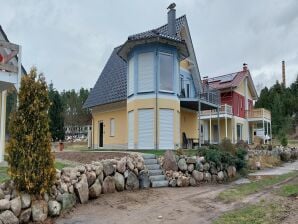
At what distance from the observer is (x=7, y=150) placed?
797 centimetres

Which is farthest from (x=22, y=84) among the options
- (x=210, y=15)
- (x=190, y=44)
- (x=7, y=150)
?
(x=190, y=44)

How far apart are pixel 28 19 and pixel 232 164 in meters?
12.7

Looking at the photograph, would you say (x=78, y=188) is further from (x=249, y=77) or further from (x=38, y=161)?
(x=249, y=77)

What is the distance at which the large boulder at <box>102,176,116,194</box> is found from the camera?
414 inches

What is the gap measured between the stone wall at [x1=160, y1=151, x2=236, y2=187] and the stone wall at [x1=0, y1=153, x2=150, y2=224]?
1257mm

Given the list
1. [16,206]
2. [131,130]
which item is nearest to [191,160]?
[131,130]

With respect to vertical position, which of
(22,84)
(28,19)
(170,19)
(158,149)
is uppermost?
(170,19)

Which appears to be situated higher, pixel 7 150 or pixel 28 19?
pixel 28 19

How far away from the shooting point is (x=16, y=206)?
7.35 m

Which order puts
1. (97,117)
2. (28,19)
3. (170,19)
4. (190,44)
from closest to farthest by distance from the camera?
(28,19), (170,19), (190,44), (97,117)

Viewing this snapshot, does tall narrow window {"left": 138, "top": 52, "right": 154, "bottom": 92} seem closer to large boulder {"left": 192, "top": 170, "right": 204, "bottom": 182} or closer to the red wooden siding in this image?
large boulder {"left": 192, "top": 170, "right": 204, "bottom": 182}

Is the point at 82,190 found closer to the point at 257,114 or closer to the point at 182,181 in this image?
the point at 182,181

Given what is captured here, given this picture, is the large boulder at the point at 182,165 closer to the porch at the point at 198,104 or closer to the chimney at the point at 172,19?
the porch at the point at 198,104

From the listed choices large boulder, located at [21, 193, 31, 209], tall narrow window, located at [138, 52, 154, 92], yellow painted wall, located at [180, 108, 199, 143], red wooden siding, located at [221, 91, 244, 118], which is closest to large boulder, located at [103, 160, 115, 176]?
large boulder, located at [21, 193, 31, 209]
